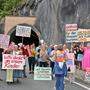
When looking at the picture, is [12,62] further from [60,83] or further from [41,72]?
[60,83]

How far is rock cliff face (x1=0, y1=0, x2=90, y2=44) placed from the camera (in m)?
36.9

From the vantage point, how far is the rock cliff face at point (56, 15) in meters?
36.9

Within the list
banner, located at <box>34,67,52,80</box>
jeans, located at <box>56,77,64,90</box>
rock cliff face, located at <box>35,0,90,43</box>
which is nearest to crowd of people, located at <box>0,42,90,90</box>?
jeans, located at <box>56,77,64,90</box>

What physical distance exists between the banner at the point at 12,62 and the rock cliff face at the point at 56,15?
14.0 metres

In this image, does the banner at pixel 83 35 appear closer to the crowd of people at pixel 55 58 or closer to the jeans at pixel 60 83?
the crowd of people at pixel 55 58

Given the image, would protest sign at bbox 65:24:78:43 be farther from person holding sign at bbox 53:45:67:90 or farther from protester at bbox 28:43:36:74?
person holding sign at bbox 53:45:67:90

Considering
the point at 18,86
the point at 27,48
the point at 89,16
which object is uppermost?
the point at 89,16

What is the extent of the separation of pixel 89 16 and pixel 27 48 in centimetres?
785

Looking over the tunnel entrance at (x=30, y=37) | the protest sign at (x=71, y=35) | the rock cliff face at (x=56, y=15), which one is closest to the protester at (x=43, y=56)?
the protest sign at (x=71, y=35)

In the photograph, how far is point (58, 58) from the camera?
17141 mm

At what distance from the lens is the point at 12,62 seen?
2175cm

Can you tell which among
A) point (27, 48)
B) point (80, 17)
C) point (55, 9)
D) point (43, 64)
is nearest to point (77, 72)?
point (43, 64)

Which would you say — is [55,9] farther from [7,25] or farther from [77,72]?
[77,72]

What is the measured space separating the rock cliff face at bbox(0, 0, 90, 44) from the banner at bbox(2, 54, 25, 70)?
552 inches
